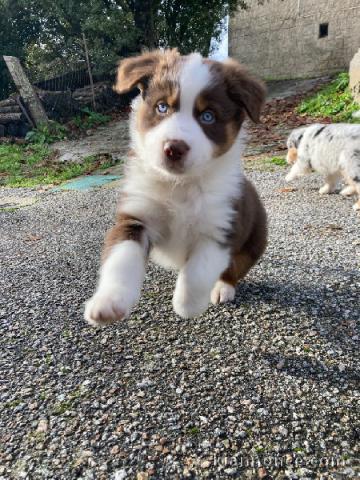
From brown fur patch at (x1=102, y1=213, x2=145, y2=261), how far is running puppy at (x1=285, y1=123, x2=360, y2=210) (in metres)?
3.84

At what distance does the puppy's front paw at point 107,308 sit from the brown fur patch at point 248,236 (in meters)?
0.99

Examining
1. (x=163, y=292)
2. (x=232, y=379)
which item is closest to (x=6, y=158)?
(x=163, y=292)

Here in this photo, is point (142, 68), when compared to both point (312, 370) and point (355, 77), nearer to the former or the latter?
point (312, 370)

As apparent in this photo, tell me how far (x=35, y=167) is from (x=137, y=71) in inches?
334

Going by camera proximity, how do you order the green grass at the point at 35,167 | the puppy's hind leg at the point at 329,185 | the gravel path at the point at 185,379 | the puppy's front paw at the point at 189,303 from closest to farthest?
1. the gravel path at the point at 185,379
2. the puppy's front paw at the point at 189,303
3. the puppy's hind leg at the point at 329,185
4. the green grass at the point at 35,167

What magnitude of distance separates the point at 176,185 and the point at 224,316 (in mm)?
963

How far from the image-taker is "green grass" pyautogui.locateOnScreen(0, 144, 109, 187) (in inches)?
361

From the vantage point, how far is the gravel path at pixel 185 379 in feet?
6.05

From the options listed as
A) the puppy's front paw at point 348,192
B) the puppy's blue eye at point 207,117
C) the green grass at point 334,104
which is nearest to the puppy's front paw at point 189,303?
the puppy's blue eye at point 207,117

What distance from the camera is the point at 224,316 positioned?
3.02 meters

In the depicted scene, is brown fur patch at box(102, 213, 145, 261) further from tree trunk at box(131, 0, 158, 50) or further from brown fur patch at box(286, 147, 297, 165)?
tree trunk at box(131, 0, 158, 50)

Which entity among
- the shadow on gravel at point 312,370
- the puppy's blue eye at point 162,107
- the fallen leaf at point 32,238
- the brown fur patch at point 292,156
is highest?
the puppy's blue eye at point 162,107

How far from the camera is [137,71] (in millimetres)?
2787

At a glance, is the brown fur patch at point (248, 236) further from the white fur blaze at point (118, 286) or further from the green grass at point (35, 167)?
the green grass at point (35, 167)
